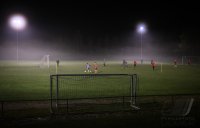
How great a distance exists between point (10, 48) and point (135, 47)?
3801 centimetres

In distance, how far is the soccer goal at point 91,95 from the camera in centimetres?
1631

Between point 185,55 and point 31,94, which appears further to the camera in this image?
point 185,55

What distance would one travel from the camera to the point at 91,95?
22031 mm

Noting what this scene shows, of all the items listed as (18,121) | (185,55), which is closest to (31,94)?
(18,121)

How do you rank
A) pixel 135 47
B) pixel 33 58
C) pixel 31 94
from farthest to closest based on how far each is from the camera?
pixel 135 47 → pixel 33 58 → pixel 31 94

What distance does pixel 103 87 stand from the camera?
→ 26.3 meters

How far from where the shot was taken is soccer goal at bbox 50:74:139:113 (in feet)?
53.5

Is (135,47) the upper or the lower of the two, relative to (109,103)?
upper

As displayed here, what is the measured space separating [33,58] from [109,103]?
71.8m

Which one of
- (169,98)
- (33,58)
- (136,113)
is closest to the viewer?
(136,113)

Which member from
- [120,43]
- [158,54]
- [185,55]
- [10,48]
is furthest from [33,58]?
[185,55]

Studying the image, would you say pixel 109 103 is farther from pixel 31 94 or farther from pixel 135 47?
pixel 135 47

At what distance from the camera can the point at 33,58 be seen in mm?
87062

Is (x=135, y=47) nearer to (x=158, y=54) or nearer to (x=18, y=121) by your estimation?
(x=158, y=54)
